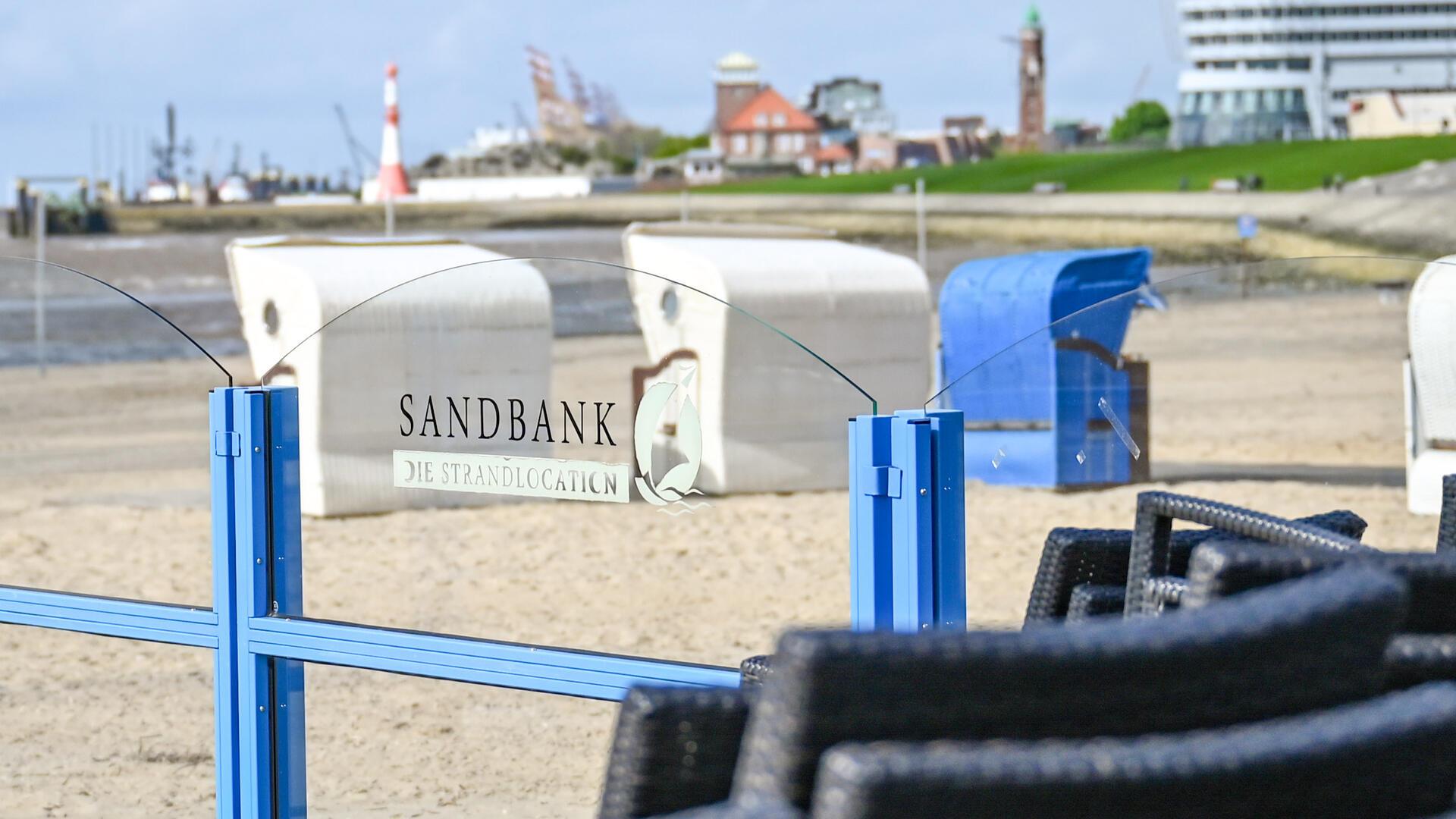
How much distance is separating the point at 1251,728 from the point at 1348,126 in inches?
4959

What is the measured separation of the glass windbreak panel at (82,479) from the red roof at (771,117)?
4912 inches

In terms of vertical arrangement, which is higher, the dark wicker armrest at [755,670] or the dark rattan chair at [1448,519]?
the dark rattan chair at [1448,519]

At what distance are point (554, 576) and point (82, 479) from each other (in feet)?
16.7

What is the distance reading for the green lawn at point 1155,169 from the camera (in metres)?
70.5

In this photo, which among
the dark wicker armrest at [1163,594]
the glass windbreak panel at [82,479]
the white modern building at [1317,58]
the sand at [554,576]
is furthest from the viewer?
the white modern building at [1317,58]

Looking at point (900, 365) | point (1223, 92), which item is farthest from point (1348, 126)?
point (900, 365)

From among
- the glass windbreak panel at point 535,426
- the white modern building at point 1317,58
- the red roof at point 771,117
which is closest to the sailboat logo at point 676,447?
the glass windbreak panel at point 535,426

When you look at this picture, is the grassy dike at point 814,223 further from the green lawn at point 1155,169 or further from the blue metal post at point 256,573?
the blue metal post at point 256,573

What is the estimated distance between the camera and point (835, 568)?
730 cm

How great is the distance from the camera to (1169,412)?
4781mm

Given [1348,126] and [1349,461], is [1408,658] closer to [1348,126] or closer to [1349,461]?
[1349,461]

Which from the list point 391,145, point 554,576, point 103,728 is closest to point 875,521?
point 103,728

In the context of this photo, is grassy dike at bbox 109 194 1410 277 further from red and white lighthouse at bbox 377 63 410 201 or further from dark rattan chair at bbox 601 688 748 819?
dark rattan chair at bbox 601 688 748 819

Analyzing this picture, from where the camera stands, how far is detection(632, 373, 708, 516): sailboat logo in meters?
2.54
